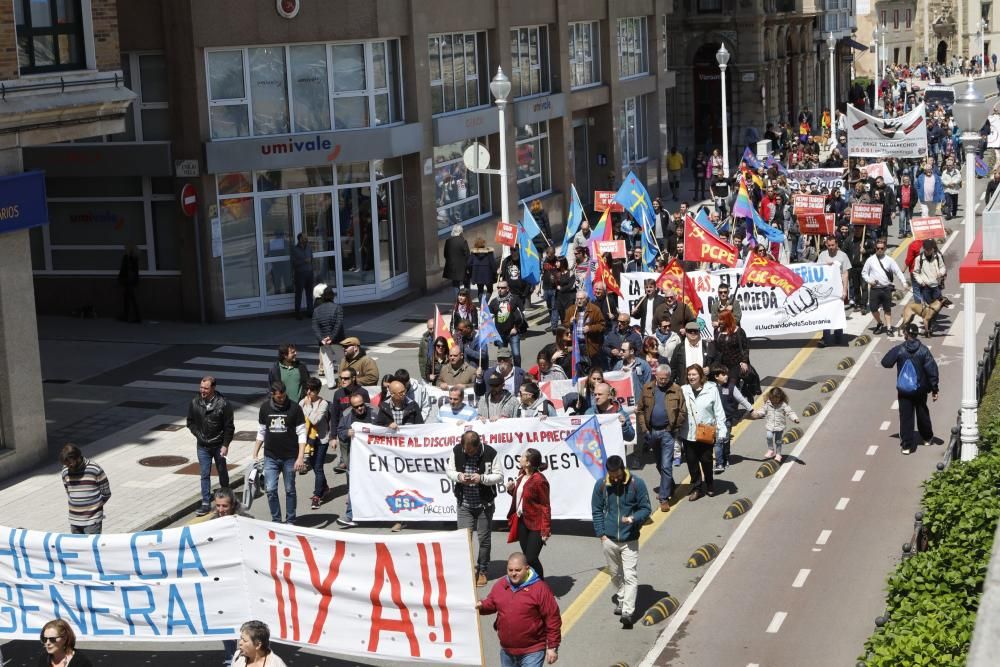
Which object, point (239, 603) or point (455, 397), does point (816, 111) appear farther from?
point (239, 603)

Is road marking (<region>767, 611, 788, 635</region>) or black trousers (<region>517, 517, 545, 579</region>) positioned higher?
black trousers (<region>517, 517, 545, 579</region>)

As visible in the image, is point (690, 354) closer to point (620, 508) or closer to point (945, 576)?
point (620, 508)

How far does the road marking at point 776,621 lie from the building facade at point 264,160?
17946 millimetres

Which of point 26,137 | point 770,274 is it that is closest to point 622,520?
point 26,137

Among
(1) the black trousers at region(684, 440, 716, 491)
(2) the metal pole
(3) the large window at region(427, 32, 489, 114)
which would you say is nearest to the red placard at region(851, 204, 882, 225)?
(3) the large window at region(427, 32, 489, 114)

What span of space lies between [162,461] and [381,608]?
9.64 m

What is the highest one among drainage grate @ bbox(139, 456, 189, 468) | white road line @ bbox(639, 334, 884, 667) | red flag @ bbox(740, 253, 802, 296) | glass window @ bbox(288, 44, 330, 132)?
glass window @ bbox(288, 44, 330, 132)

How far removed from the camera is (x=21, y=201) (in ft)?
70.5

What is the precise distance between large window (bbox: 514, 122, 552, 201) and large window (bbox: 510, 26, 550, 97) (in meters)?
0.95

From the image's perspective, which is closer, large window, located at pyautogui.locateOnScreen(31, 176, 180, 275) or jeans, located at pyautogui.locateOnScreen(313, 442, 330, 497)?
jeans, located at pyautogui.locateOnScreen(313, 442, 330, 497)

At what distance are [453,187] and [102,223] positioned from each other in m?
8.18

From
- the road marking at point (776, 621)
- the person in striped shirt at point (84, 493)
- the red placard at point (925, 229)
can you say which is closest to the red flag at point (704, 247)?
the red placard at point (925, 229)

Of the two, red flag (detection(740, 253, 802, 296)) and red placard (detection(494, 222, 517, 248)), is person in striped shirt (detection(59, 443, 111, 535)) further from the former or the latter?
red placard (detection(494, 222, 517, 248))

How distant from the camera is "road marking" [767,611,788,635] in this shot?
15030mm
